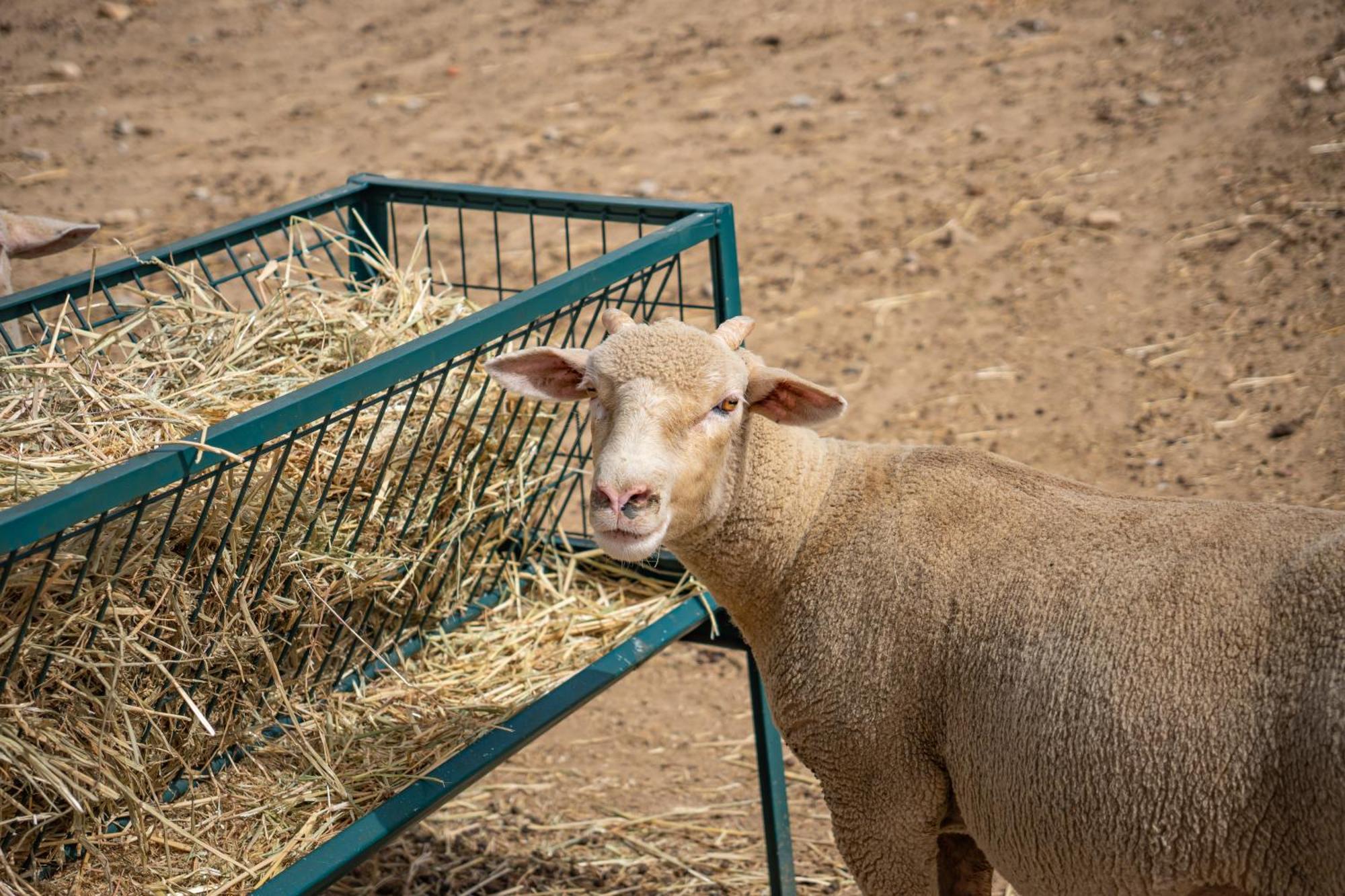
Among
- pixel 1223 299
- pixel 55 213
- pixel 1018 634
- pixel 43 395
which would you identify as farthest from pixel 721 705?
pixel 55 213

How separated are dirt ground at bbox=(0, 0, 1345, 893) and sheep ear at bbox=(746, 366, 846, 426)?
1.85 meters

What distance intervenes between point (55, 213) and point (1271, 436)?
813 cm

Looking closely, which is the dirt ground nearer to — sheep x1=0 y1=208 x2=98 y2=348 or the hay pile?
the hay pile

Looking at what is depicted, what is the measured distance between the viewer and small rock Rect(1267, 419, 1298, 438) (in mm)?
5641

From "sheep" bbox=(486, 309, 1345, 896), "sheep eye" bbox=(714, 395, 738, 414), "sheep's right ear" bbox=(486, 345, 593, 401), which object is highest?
"sheep's right ear" bbox=(486, 345, 593, 401)

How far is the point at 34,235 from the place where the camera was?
13.3ft

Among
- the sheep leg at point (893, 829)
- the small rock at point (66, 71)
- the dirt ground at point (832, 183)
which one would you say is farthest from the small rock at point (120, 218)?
the sheep leg at point (893, 829)

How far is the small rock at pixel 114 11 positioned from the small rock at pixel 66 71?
1.16 meters

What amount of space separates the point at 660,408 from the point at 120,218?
25.1 ft

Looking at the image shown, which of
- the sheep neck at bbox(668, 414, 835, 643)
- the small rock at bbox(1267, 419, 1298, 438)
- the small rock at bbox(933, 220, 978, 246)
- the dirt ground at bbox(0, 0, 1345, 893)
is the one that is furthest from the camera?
the small rock at bbox(933, 220, 978, 246)

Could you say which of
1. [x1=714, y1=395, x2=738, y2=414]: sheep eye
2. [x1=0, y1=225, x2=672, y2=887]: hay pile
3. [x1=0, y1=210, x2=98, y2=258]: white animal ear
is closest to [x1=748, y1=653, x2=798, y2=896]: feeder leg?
[x1=0, y1=225, x2=672, y2=887]: hay pile

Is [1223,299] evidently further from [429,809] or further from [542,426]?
[429,809]

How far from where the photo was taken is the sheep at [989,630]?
8.01 ft

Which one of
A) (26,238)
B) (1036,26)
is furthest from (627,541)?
(1036,26)
